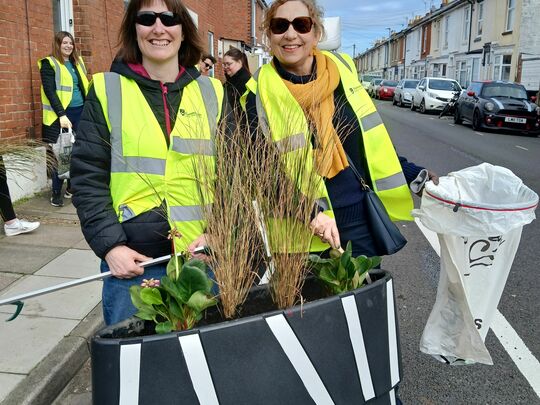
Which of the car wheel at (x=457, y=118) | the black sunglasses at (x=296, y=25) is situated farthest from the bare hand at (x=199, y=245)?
the car wheel at (x=457, y=118)

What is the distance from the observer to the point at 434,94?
2584 cm

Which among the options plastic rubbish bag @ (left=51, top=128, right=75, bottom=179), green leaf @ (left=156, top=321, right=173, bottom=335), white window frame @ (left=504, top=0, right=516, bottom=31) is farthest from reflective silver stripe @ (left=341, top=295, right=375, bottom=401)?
white window frame @ (left=504, top=0, right=516, bottom=31)

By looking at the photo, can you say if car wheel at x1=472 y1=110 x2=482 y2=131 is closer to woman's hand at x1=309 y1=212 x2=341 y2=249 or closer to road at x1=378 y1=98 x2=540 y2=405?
road at x1=378 y1=98 x2=540 y2=405

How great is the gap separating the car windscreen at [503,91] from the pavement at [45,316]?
51.2 ft

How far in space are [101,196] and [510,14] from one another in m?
32.2

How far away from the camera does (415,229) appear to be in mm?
6883

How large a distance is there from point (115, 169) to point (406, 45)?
62.6m

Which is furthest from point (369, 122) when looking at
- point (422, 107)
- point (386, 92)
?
point (386, 92)

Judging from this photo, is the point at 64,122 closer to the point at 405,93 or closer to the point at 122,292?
the point at 122,292

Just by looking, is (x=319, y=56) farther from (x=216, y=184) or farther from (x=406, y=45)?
(x=406, y=45)

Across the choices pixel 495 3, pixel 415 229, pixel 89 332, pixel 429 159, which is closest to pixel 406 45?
pixel 495 3

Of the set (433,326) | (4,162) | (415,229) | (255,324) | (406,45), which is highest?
(406,45)

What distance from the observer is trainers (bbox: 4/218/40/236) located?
17.9 ft

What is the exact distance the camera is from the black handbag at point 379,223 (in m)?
2.41
